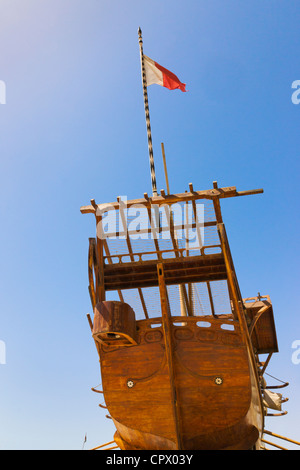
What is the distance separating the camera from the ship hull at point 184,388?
21.9 ft

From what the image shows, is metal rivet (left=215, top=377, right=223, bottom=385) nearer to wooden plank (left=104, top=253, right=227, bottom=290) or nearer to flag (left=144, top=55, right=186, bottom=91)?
wooden plank (left=104, top=253, right=227, bottom=290)

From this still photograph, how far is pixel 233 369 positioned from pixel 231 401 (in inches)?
20.8

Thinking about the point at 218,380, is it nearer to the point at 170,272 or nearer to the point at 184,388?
the point at 184,388

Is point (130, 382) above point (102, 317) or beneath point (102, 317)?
beneath

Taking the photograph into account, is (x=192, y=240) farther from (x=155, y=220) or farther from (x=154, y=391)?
(x=154, y=391)

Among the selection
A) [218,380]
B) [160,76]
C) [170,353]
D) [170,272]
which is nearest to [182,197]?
[170,272]

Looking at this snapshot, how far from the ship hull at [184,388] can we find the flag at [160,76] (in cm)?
838

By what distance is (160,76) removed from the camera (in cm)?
1265

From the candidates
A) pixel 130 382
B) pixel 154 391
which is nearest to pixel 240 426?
pixel 154 391

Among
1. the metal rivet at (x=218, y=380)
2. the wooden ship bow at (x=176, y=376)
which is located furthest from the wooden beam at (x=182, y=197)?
the metal rivet at (x=218, y=380)

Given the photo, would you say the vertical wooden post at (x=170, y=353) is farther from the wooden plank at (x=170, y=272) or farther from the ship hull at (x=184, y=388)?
the wooden plank at (x=170, y=272)

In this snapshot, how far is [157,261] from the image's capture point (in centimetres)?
807
